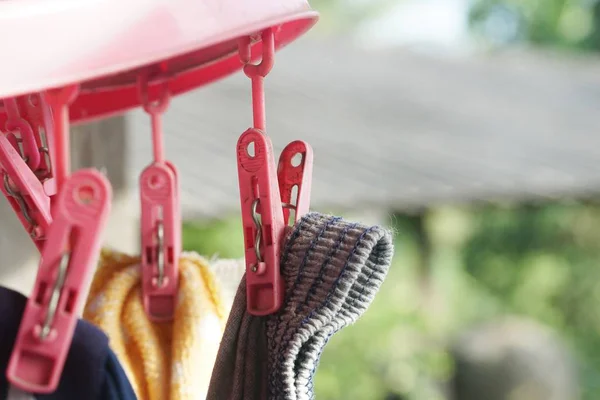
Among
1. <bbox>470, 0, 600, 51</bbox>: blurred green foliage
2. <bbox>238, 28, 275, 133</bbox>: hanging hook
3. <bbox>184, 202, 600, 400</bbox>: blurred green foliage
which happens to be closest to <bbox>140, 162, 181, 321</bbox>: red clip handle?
<bbox>238, 28, 275, 133</bbox>: hanging hook

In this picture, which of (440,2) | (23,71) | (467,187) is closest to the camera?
(23,71)

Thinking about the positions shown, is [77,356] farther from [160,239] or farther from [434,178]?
[434,178]

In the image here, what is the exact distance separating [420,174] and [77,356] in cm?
256

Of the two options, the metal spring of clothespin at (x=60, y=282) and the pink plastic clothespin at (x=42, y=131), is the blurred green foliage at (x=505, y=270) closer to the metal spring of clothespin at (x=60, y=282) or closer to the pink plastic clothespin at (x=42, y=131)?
the pink plastic clothespin at (x=42, y=131)

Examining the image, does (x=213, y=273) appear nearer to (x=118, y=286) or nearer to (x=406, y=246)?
(x=118, y=286)

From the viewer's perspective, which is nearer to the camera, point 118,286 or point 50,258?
point 50,258

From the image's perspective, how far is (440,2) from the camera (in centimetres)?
1010

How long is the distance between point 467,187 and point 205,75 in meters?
2.36

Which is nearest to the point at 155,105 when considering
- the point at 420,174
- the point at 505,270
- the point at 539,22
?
the point at 420,174

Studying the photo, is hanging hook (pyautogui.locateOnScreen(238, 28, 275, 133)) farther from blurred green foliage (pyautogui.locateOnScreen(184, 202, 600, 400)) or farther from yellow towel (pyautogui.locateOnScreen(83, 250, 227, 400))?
blurred green foliage (pyautogui.locateOnScreen(184, 202, 600, 400))

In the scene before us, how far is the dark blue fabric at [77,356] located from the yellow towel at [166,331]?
0.12 metres

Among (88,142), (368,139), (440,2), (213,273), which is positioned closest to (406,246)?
(368,139)

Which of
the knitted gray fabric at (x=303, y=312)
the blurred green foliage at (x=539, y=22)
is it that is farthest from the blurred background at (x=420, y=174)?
the blurred green foliage at (x=539, y=22)

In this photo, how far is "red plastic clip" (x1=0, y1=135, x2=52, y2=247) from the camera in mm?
378
